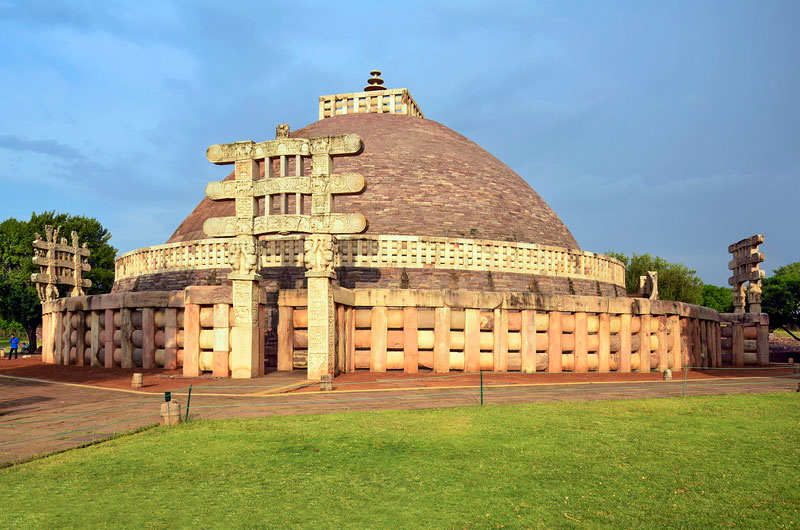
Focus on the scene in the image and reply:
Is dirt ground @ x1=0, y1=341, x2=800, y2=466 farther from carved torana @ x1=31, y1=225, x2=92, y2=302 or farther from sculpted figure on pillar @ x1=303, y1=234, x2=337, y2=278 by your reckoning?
carved torana @ x1=31, y1=225, x2=92, y2=302

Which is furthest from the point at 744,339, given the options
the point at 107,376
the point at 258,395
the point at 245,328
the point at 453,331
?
the point at 107,376

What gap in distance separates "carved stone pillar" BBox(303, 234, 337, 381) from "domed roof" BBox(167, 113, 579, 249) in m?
8.70

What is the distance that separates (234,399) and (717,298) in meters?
66.0

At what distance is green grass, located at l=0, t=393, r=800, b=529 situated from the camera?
5.14 metres

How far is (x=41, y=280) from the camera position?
96.6 feet

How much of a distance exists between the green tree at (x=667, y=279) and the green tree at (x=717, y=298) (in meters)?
7.72

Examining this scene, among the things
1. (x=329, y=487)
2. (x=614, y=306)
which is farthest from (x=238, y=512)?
(x=614, y=306)

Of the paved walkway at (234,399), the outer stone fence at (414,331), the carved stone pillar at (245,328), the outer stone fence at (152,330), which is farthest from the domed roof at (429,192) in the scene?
the paved walkway at (234,399)

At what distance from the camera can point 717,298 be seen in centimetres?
6575

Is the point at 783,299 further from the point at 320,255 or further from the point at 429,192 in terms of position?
the point at 320,255

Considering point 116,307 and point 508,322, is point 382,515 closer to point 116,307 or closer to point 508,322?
point 508,322

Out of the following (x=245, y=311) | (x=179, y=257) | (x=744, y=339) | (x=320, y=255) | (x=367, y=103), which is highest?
(x=367, y=103)

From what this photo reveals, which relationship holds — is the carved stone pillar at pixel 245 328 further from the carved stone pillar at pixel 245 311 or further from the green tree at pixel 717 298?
the green tree at pixel 717 298

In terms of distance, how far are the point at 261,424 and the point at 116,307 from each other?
1137cm
